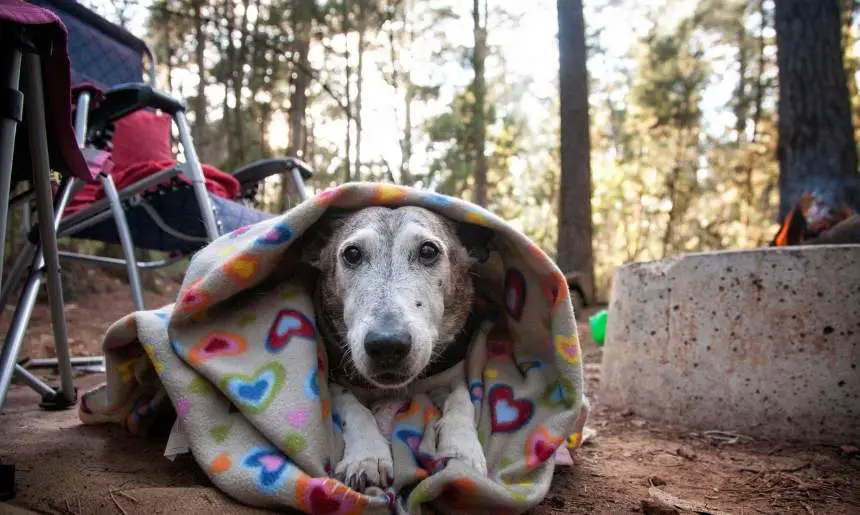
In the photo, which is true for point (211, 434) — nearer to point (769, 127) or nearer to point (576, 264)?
point (576, 264)

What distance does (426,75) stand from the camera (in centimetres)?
1736

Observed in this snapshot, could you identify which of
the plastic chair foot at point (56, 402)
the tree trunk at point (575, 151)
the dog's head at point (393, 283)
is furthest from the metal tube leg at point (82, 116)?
the tree trunk at point (575, 151)

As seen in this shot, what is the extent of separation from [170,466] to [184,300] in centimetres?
51

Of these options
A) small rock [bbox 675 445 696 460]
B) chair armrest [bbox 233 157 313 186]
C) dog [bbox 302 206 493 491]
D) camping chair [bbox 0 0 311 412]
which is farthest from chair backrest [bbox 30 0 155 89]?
small rock [bbox 675 445 696 460]

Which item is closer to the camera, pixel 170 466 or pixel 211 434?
pixel 211 434

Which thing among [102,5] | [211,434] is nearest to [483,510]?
[211,434]

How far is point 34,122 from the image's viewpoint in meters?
1.62

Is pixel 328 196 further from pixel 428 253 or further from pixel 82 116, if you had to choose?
pixel 82 116

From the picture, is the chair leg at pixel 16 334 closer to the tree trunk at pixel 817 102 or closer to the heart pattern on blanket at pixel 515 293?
the heart pattern on blanket at pixel 515 293

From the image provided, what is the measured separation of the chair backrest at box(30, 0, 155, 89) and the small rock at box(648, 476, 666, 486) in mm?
3569

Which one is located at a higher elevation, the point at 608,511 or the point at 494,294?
the point at 494,294

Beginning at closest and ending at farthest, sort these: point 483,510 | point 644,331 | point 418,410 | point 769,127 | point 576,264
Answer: point 483,510
point 418,410
point 644,331
point 576,264
point 769,127

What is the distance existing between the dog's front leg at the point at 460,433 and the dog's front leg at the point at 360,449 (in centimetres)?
17

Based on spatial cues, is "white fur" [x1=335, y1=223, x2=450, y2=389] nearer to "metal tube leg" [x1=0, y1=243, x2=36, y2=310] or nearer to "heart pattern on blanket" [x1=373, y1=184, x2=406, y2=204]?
"heart pattern on blanket" [x1=373, y1=184, x2=406, y2=204]
